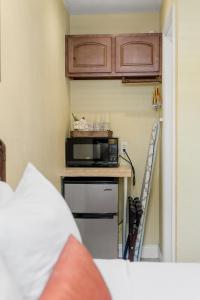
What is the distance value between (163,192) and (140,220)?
0.37 meters

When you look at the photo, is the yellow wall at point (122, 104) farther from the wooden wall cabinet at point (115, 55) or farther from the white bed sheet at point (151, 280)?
the white bed sheet at point (151, 280)

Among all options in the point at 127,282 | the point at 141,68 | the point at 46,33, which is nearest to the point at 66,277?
the point at 127,282

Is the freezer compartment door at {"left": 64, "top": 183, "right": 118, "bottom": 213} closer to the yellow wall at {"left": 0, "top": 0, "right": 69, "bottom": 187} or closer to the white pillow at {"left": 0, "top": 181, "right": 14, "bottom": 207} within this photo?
the yellow wall at {"left": 0, "top": 0, "right": 69, "bottom": 187}

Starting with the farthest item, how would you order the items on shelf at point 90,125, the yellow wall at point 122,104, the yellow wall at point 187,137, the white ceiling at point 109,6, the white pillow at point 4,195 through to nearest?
1. the yellow wall at point 122,104
2. the items on shelf at point 90,125
3. the white ceiling at point 109,6
4. the yellow wall at point 187,137
5. the white pillow at point 4,195

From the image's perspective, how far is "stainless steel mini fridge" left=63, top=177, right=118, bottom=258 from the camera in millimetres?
3316

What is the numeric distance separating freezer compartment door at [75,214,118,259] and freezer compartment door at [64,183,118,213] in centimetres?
9

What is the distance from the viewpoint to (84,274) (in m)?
1.10

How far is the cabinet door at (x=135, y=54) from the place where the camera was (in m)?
3.54

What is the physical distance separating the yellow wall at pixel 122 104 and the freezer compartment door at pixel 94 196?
0.62m

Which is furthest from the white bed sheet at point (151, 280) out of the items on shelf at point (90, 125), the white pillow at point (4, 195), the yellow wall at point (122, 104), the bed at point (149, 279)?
the yellow wall at point (122, 104)

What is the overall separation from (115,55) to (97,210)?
151 cm

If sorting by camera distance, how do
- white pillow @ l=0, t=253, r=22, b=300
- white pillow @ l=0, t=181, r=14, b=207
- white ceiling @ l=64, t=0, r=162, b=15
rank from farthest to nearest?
1. white ceiling @ l=64, t=0, r=162, b=15
2. white pillow @ l=0, t=181, r=14, b=207
3. white pillow @ l=0, t=253, r=22, b=300

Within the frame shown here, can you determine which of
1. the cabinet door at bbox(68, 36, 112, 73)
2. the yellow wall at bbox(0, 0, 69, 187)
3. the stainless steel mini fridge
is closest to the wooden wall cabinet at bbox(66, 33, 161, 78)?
the cabinet door at bbox(68, 36, 112, 73)

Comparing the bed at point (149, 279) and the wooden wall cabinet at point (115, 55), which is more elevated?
the wooden wall cabinet at point (115, 55)
